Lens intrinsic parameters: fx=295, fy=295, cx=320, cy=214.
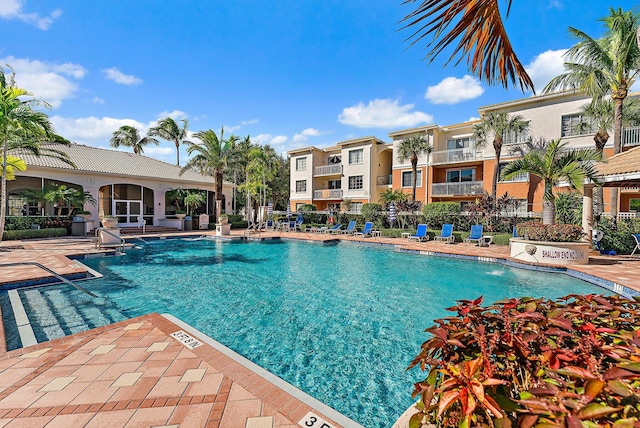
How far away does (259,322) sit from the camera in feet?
18.3

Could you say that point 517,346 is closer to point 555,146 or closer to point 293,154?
point 555,146

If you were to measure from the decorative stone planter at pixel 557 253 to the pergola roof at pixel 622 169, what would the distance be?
2258mm

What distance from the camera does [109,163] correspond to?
22.2 m

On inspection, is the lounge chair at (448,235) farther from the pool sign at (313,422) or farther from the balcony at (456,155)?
the pool sign at (313,422)

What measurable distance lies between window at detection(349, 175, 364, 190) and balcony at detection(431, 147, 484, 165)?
7.42 metres

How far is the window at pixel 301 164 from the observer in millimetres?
34562

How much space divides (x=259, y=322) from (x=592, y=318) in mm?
4909

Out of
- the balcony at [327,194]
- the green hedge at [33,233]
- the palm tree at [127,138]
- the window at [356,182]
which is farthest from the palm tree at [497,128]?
the palm tree at [127,138]

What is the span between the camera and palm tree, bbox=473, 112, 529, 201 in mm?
20594

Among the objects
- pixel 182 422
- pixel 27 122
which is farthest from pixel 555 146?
pixel 27 122

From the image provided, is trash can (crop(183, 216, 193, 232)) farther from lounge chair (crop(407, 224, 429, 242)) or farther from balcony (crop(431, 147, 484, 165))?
balcony (crop(431, 147, 484, 165))

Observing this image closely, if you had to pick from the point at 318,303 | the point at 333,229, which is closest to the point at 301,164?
the point at 333,229

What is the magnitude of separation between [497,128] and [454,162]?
13.6 feet

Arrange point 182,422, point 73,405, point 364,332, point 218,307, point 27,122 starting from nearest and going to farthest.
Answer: point 182,422 → point 73,405 → point 364,332 → point 218,307 → point 27,122
